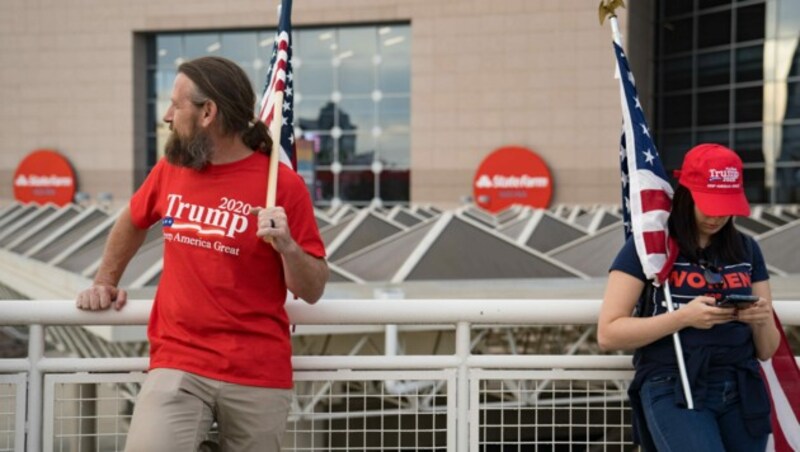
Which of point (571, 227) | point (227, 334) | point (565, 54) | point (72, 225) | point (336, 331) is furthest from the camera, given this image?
point (565, 54)

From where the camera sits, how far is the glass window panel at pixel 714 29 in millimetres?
33250

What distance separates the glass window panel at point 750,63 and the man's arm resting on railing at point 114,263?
107 feet

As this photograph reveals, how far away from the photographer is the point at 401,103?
3678cm

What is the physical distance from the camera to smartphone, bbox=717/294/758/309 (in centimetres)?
267

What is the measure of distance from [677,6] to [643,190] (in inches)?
1355

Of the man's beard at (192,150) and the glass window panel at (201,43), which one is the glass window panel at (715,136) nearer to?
the glass window panel at (201,43)

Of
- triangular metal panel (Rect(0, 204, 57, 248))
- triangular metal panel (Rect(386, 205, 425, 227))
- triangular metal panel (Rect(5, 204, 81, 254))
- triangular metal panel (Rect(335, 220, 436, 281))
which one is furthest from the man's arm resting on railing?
triangular metal panel (Rect(386, 205, 425, 227))

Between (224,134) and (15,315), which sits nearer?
(224,134)

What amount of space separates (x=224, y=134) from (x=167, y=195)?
0.26 m

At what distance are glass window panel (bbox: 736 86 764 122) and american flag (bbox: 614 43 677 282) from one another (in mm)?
31397

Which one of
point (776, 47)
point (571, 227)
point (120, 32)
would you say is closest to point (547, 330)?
point (571, 227)

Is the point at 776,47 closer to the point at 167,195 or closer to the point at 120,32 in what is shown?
the point at 120,32

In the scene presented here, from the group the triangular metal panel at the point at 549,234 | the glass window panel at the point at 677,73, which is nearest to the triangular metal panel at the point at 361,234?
the triangular metal panel at the point at 549,234

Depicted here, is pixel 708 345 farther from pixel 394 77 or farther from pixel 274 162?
pixel 394 77
